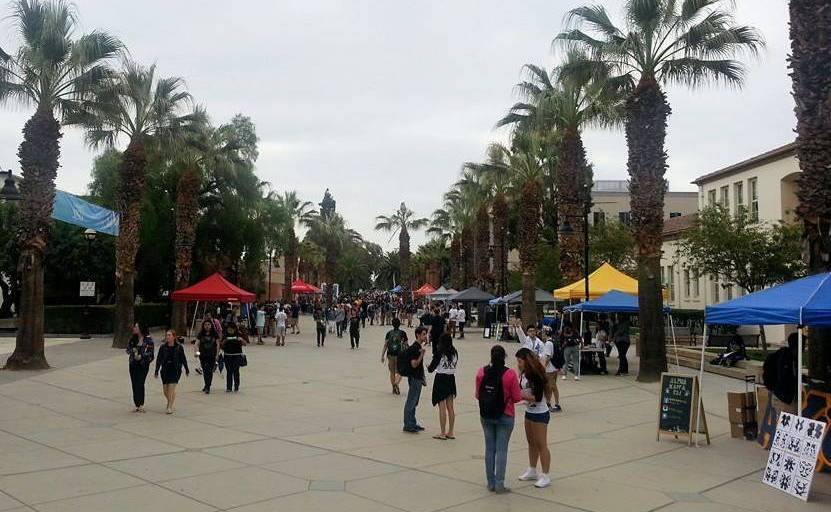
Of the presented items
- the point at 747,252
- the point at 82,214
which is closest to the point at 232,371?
the point at 82,214

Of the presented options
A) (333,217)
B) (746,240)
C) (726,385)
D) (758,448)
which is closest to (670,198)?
(333,217)

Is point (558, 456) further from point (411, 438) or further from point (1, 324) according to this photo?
point (1, 324)

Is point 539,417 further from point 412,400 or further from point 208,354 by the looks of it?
point 208,354

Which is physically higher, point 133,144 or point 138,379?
point 133,144

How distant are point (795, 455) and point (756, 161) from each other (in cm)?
3227

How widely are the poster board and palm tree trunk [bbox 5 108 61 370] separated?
1786 cm

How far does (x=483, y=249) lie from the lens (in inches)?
2128

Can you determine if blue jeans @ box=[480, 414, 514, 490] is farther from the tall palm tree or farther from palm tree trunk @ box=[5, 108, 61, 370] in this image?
the tall palm tree

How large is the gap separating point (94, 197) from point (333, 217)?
37.1 metres

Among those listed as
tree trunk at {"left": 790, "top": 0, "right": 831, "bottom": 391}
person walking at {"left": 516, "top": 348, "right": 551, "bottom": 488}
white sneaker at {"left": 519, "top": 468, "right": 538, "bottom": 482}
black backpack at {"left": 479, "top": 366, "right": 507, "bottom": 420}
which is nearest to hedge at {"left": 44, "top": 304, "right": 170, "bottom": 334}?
white sneaker at {"left": 519, "top": 468, "right": 538, "bottom": 482}

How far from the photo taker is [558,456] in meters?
9.52

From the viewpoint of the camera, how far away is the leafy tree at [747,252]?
26.7 meters

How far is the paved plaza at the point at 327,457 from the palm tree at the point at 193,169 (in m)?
15.8

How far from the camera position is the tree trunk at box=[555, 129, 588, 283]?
29.5 m
